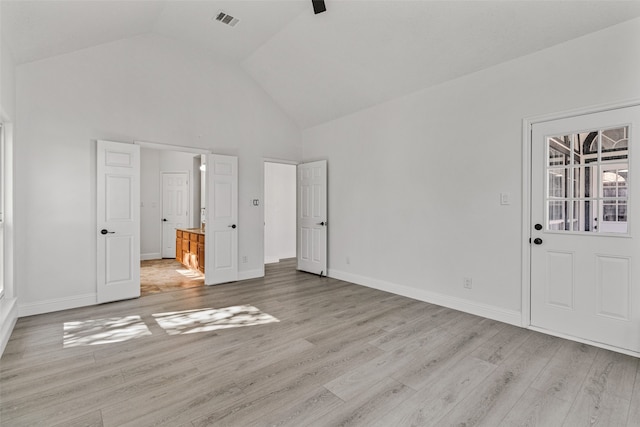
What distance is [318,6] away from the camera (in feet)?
11.8

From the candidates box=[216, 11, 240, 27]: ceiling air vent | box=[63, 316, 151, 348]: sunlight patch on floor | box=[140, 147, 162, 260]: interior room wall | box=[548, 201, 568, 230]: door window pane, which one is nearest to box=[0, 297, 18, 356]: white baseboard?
box=[63, 316, 151, 348]: sunlight patch on floor

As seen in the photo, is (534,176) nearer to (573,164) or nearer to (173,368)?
(573,164)

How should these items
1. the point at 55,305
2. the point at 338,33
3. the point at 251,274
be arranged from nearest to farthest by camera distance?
the point at 55,305, the point at 338,33, the point at 251,274

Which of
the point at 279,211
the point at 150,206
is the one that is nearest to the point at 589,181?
the point at 279,211

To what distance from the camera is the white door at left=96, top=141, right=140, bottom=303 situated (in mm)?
4176

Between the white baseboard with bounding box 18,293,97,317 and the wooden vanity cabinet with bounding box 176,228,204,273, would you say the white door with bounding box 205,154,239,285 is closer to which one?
the wooden vanity cabinet with bounding box 176,228,204,273

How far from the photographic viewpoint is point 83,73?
4.09 metres

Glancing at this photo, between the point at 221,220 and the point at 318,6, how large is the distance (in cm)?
339

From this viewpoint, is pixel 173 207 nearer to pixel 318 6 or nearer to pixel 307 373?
pixel 318 6

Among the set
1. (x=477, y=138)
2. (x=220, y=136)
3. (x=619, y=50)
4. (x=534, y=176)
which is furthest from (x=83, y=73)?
(x=619, y=50)

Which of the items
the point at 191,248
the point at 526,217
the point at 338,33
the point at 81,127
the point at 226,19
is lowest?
the point at 191,248

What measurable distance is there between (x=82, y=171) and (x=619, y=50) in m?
5.92

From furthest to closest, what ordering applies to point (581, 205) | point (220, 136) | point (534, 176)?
point (220, 136) < point (534, 176) < point (581, 205)

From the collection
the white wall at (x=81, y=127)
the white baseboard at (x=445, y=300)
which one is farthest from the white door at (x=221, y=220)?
the white baseboard at (x=445, y=300)
